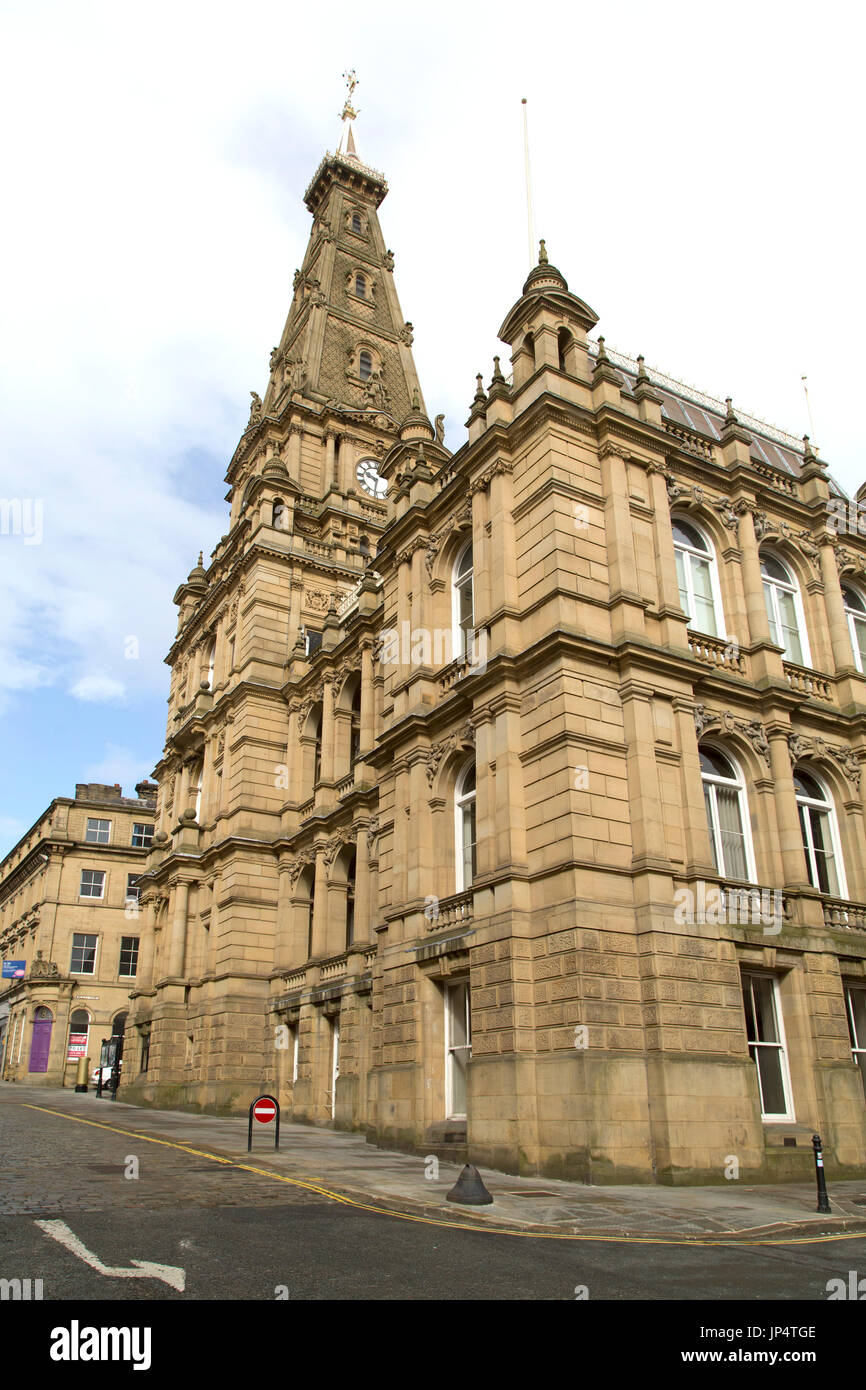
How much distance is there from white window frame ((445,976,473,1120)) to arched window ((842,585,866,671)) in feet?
45.6

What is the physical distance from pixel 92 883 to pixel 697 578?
5458cm

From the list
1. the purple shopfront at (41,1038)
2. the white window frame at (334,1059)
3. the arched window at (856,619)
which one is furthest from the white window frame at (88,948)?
the arched window at (856,619)

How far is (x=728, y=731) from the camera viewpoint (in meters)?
20.8

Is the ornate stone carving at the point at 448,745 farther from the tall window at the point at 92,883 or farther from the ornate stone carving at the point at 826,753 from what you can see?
the tall window at the point at 92,883

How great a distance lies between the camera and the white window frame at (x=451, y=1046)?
64.6 feet

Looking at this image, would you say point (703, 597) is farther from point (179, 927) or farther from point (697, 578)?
point (179, 927)

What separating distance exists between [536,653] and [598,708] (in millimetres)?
1640

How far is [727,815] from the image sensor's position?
68.0 feet

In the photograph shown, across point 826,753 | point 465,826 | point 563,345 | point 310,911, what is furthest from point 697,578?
point 310,911

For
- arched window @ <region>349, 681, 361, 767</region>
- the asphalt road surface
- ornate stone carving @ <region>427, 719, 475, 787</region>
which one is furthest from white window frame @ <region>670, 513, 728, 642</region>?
the asphalt road surface

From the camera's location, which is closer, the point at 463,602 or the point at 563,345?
the point at 563,345

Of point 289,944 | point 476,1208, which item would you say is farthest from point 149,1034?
point 476,1208

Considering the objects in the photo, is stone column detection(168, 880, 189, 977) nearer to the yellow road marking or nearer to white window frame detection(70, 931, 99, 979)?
the yellow road marking
